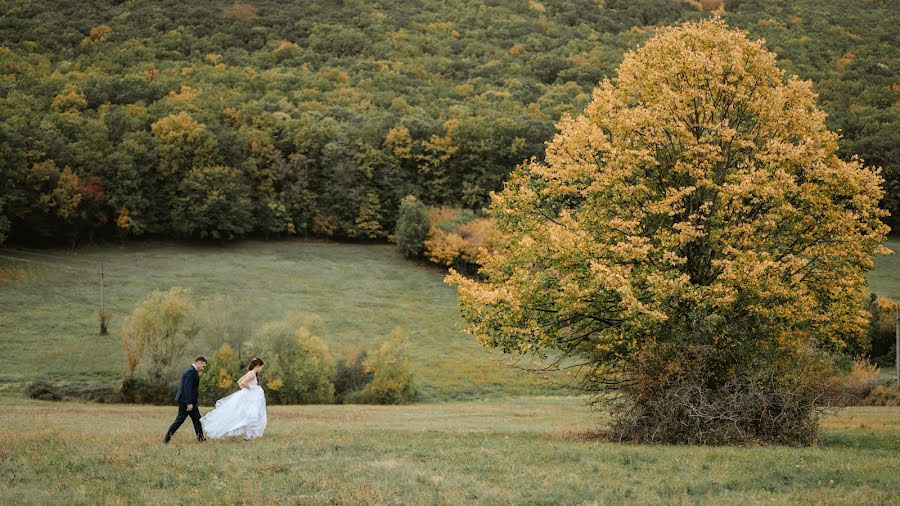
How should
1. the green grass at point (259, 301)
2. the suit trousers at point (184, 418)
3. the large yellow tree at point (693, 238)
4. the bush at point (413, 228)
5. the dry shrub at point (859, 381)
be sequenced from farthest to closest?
1. the bush at point (413, 228)
2. the green grass at point (259, 301)
3. the dry shrub at point (859, 381)
4. the large yellow tree at point (693, 238)
5. the suit trousers at point (184, 418)

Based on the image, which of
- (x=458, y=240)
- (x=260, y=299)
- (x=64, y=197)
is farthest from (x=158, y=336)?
(x=458, y=240)

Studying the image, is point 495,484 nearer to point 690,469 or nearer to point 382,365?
point 690,469

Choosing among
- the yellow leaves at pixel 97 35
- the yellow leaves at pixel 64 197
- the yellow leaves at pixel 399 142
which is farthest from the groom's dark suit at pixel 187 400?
the yellow leaves at pixel 97 35

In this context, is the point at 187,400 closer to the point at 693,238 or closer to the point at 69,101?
the point at 693,238

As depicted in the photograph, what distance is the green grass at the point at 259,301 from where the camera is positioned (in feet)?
206

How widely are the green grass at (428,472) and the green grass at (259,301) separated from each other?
3927 cm

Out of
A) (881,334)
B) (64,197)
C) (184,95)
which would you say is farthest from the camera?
(184,95)

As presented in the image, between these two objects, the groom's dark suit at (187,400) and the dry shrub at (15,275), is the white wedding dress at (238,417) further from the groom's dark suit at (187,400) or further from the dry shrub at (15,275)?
the dry shrub at (15,275)

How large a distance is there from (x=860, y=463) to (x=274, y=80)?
479ft

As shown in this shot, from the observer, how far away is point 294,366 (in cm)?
5512

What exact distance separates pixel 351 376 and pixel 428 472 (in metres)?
47.1

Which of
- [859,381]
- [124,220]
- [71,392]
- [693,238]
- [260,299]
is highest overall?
[693,238]

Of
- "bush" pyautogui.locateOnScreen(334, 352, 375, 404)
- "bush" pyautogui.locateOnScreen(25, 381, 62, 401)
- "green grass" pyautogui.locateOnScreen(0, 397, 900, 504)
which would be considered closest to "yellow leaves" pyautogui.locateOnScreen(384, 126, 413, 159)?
"bush" pyautogui.locateOnScreen(334, 352, 375, 404)

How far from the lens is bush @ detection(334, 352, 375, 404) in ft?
197
